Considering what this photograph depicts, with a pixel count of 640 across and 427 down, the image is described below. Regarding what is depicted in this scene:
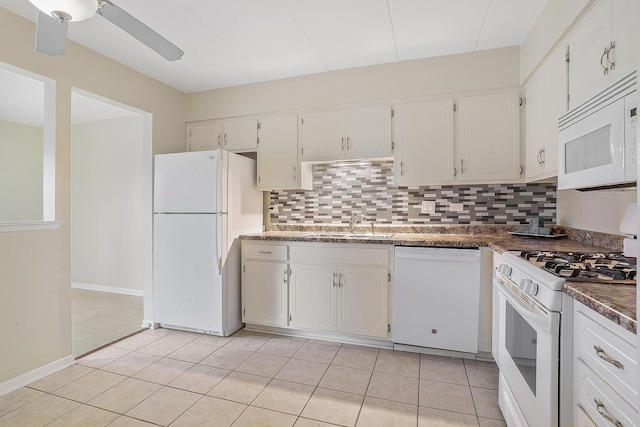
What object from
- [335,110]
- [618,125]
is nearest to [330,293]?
[335,110]

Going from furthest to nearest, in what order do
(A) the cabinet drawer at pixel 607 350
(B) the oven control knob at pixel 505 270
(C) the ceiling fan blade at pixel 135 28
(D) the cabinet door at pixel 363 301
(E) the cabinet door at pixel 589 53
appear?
(D) the cabinet door at pixel 363 301 < (B) the oven control knob at pixel 505 270 < (E) the cabinet door at pixel 589 53 < (C) the ceiling fan blade at pixel 135 28 < (A) the cabinet drawer at pixel 607 350

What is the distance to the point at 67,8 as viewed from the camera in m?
1.23

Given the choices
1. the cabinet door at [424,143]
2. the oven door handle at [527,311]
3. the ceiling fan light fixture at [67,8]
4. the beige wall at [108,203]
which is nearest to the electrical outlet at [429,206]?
the cabinet door at [424,143]

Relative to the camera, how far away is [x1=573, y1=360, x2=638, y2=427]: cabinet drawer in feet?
2.53

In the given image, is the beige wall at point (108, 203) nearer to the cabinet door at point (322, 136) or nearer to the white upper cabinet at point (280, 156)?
the white upper cabinet at point (280, 156)

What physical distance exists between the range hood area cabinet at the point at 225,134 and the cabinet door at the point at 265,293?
127 cm

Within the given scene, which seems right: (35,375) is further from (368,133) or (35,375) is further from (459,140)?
(459,140)

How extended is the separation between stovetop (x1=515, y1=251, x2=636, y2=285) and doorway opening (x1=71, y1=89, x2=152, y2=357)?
410 centimetres

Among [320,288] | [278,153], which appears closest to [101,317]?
[320,288]

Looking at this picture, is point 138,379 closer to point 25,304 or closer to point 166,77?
point 25,304

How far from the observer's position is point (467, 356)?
241 cm

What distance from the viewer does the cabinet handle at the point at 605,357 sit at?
802mm

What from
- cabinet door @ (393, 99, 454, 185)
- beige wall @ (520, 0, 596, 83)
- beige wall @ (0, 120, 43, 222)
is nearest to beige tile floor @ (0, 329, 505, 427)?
cabinet door @ (393, 99, 454, 185)

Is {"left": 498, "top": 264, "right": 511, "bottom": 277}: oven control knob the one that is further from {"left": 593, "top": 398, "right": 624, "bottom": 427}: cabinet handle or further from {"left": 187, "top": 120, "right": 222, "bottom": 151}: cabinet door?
{"left": 187, "top": 120, "right": 222, "bottom": 151}: cabinet door
